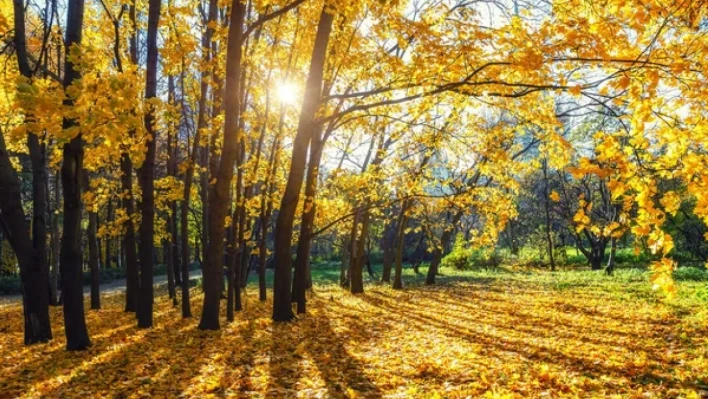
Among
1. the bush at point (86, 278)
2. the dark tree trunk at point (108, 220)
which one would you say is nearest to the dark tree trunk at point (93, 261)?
the bush at point (86, 278)

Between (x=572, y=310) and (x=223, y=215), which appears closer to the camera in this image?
(x=223, y=215)

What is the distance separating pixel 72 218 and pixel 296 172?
3.71 metres

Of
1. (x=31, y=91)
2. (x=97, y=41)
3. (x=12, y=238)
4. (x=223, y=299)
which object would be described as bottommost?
(x=223, y=299)

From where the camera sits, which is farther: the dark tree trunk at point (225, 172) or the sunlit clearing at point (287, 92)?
the sunlit clearing at point (287, 92)

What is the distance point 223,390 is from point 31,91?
3.41 metres

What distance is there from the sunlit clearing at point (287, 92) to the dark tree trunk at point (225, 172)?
4.18 metres

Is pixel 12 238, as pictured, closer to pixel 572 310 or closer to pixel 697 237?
pixel 572 310

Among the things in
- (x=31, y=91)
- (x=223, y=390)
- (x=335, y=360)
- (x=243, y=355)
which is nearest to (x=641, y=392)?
(x=335, y=360)

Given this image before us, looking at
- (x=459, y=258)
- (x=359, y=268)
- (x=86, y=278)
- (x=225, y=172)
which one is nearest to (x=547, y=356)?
(x=225, y=172)

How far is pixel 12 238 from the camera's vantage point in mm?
7914

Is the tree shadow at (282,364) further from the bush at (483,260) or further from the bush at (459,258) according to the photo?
the bush at (483,260)

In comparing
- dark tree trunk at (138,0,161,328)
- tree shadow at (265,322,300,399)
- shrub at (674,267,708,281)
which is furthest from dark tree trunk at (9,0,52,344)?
shrub at (674,267,708,281)

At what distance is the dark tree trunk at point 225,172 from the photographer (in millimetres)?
7816

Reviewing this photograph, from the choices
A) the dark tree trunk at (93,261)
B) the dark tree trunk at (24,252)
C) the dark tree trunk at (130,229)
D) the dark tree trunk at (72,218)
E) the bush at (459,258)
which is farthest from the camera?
the bush at (459,258)
